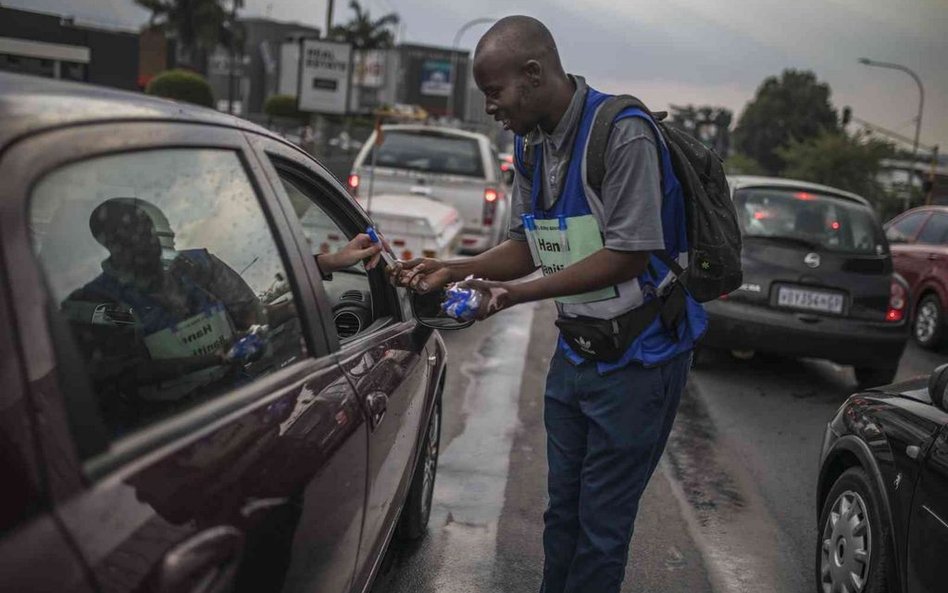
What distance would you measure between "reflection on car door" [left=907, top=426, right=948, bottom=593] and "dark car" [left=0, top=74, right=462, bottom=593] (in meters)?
1.54

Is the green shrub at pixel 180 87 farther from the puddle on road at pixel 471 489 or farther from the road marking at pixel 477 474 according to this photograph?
the puddle on road at pixel 471 489

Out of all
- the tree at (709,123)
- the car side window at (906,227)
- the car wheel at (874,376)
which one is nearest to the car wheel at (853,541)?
the car wheel at (874,376)

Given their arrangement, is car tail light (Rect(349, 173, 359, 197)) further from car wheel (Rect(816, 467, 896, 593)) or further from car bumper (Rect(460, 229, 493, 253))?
car wheel (Rect(816, 467, 896, 593))

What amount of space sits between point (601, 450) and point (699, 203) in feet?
2.33

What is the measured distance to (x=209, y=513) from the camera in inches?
65.5

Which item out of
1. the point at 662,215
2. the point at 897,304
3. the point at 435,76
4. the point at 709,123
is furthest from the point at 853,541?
the point at 435,76

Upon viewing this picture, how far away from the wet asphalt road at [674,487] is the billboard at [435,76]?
98.0 meters

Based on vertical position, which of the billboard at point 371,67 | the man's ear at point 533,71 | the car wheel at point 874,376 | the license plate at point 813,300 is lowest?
the car wheel at point 874,376

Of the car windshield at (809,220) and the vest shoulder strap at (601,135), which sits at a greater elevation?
the vest shoulder strap at (601,135)

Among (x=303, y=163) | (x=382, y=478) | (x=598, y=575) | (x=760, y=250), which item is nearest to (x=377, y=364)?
(x=382, y=478)

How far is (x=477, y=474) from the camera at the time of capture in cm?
522

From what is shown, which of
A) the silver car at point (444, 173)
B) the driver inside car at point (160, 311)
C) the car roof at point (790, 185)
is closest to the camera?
the driver inside car at point (160, 311)

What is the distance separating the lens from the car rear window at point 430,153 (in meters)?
12.2

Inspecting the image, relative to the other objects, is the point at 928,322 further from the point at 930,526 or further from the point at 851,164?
the point at 851,164
